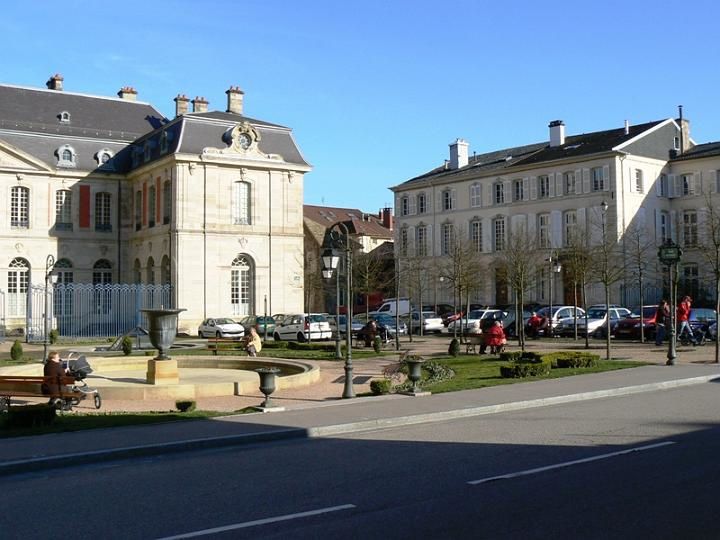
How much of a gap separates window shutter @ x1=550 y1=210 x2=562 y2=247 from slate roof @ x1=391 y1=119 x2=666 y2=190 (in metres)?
→ 3.95

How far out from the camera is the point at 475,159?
6675 cm

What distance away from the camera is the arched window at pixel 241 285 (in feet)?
159

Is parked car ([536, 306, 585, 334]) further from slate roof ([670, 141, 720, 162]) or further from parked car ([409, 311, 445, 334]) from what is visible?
slate roof ([670, 141, 720, 162])

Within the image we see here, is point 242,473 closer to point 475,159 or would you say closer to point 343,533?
point 343,533

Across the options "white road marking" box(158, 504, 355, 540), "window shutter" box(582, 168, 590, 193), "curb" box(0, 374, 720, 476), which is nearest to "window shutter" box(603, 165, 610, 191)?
"window shutter" box(582, 168, 590, 193)

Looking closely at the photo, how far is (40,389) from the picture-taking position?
47.3 feet

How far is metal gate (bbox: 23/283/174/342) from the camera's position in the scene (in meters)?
44.8

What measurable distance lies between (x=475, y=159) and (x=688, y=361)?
45.0m

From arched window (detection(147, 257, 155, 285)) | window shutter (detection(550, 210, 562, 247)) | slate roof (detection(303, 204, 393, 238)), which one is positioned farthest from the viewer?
slate roof (detection(303, 204, 393, 238))

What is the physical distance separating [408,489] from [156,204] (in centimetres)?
4412

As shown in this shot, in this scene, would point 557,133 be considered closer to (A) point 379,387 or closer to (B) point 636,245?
(B) point 636,245

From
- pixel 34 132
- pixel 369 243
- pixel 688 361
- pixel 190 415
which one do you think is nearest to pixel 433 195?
pixel 369 243

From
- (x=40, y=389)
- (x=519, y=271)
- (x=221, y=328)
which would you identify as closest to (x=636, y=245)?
(x=519, y=271)

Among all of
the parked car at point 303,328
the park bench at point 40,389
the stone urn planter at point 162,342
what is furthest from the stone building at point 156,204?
the park bench at point 40,389
